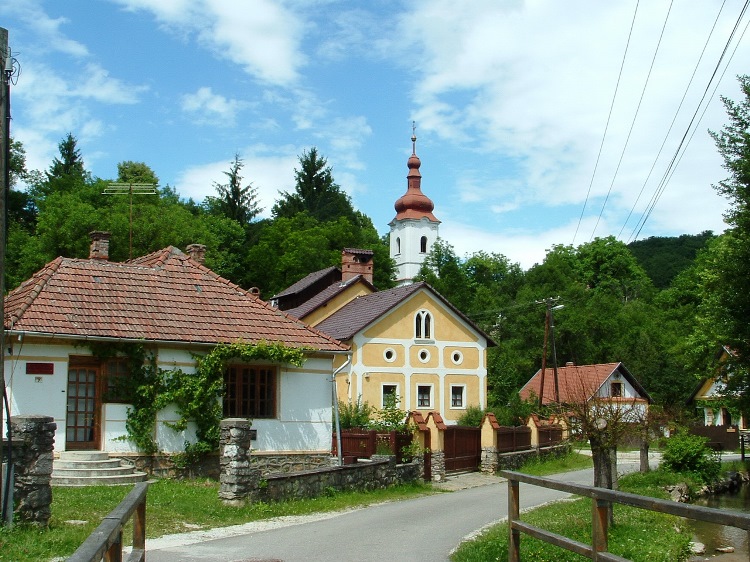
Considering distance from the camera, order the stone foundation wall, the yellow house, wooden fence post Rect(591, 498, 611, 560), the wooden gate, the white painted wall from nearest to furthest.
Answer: wooden fence post Rect(591, 498, 611, 560) < the stone foundation wall < the white painted wall < the wooden gate < the yellow house

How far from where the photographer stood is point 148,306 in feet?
68.8

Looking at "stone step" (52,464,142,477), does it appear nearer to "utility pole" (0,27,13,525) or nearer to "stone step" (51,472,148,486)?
"stone step" (51,472,148,486)

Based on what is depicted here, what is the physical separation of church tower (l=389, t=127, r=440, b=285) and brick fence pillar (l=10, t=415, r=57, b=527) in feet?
213

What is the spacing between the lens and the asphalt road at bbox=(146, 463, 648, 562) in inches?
427

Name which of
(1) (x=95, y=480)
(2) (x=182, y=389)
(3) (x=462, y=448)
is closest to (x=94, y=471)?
(1) (x=95, y=480)

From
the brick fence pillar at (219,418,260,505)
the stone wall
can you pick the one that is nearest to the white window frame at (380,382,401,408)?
the stone wall

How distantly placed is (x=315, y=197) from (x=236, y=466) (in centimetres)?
6200

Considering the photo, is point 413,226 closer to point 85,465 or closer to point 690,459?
point 690,459

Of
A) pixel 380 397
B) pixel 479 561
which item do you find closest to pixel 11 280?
pixel 380 397

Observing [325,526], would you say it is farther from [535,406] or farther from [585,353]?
[585,353]

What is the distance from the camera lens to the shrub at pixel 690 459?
85.6 feet

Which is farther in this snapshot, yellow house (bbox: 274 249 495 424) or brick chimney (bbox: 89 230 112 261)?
yellow house (bbox: 274 249 495 424)

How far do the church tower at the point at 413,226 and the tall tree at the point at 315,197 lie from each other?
4850 millimetres

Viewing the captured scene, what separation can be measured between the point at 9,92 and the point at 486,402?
30.9 meters
